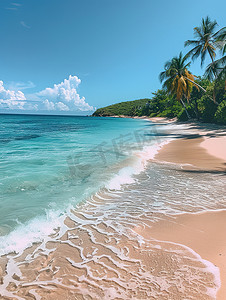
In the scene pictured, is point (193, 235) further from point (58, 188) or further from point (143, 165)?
point (143, 165)

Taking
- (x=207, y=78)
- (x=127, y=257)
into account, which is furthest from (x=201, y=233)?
(x=207, y=78)

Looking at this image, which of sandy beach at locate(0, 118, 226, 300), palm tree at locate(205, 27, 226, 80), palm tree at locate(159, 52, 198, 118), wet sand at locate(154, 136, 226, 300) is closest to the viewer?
sandy beach at locate(0, 118, 226, 300)

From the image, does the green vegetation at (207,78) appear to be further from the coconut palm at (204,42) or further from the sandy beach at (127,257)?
the sandy beach at (127,257)

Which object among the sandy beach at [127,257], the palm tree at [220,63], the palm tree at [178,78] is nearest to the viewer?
the sandy beach at [127,257]

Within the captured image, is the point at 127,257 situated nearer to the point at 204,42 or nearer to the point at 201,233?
the point at 201,233

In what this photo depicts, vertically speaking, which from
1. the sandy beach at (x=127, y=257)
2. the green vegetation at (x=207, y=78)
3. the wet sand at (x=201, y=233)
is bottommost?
the wet sand at (x=201, y=233)

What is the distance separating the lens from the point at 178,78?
98.2ft

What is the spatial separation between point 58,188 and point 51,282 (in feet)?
11.5

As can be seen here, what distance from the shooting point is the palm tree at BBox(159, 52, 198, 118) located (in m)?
28.9

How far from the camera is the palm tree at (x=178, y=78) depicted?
28.9 metres

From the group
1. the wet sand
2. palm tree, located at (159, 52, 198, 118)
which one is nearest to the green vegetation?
palm tree, located at (159, 52, 198, 118)

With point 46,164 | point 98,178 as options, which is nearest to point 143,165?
point 98,178

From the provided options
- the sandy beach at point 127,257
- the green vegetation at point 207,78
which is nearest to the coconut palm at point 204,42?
the green vegetation at point 207,78

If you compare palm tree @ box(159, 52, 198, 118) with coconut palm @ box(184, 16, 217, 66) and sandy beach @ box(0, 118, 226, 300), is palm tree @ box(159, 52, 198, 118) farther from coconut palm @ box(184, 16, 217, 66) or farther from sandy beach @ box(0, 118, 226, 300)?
sandy beach @ box(0, 118, 226, 300)
